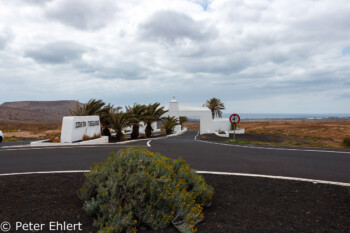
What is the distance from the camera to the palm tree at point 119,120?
74.4 ft

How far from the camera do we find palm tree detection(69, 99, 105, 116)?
21.5 meters

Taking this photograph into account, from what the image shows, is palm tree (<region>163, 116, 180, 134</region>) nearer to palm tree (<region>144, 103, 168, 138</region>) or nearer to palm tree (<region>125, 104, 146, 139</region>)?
palm tree (<region>144, 103, 168, 138</region>)

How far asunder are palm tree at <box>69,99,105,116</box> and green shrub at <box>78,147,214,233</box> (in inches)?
684

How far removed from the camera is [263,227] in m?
4.31

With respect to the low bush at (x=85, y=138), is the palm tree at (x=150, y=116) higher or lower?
higher

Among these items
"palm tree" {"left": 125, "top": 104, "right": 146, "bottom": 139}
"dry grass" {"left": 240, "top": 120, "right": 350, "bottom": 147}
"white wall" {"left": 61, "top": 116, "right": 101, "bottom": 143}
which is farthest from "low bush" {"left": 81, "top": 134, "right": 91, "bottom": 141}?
"dry grass" {"left": 240, "top": 120, "right": 350, "bottom": 147}

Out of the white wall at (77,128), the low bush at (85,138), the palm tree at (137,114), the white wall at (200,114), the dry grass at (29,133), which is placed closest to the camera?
the white wall at (77,128)

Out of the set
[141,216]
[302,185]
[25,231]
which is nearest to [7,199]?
[25,231]

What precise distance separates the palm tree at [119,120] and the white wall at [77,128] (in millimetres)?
1951

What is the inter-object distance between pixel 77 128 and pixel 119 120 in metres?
4.88

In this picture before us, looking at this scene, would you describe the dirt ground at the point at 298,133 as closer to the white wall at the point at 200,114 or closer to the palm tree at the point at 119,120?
the white wall at the point at 200,114

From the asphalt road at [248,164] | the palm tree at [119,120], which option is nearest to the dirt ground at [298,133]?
the asphalt road at [248,164]

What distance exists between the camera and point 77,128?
18.2 m

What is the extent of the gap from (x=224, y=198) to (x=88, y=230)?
103 inches
